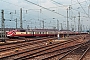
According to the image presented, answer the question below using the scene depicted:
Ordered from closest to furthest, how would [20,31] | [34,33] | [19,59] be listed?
[19,59], [20,31], [34,33]

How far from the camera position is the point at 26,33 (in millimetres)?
53812

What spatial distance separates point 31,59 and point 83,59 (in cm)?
403

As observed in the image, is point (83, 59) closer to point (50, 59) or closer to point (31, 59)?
point (50, 59)

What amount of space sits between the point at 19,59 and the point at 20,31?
36.9 metres

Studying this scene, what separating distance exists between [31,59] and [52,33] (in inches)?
1997

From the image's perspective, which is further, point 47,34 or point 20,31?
point 47,34

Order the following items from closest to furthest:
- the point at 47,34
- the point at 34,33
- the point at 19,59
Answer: the point at 19,59, the point at 34,33, the point at 47,34

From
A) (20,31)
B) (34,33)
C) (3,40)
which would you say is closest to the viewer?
(3,40)

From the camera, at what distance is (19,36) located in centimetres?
5397

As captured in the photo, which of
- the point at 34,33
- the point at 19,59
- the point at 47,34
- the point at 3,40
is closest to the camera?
the point at 19,59

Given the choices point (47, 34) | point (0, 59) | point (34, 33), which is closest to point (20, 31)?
point (34, 33)

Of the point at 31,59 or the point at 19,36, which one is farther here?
the point at 19,36

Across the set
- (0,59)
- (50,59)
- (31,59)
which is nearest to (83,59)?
(50,59)

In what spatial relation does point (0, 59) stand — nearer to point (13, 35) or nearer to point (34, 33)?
point (13, 35)
